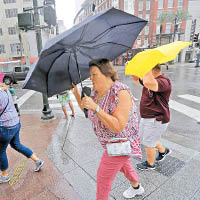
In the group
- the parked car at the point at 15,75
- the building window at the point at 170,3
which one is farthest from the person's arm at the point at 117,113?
the building window at the point at 170,3

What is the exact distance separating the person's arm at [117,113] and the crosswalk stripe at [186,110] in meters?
4.64

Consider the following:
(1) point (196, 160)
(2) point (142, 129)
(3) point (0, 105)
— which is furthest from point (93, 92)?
(1) point (196, 160)

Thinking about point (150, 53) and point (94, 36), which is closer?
point (150, 53)

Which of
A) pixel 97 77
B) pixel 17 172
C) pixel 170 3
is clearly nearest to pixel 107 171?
pixel 97 77

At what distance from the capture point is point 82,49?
1984 millimetres

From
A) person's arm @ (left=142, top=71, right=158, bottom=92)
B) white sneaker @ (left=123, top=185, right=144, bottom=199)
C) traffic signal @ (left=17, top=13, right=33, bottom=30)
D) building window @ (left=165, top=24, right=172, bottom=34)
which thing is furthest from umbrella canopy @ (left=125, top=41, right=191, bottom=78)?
building window @ (left=165, top=24, right=172, bottom=34)

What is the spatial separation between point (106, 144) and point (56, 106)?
6.18m

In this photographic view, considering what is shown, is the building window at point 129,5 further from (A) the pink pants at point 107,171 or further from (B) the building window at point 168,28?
(A) the pink pants at point 107,171

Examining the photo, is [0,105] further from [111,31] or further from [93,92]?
[111,31]

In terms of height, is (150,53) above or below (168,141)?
above

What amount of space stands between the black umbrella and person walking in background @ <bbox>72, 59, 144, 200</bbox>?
38cm

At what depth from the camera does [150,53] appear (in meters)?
1.79

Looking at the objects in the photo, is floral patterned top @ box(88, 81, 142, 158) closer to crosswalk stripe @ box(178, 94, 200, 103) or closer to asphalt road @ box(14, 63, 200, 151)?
asphalt road @ box(14, 63, 200, 151)

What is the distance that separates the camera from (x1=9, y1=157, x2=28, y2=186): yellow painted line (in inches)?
106
